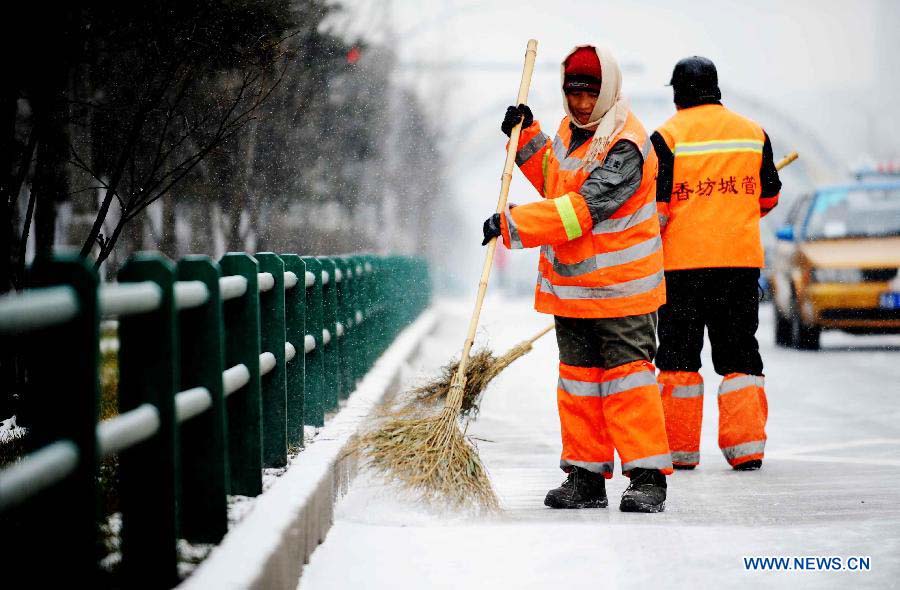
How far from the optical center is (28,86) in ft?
25.2

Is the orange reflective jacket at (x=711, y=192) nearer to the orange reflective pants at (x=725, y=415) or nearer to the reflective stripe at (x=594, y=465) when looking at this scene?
the orange reflective pants at (x=725, y=415)

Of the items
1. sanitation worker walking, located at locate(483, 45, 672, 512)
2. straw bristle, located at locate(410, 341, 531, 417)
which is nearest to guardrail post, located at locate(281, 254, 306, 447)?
straw bristle, located at locate(410, 341, 531, 417)

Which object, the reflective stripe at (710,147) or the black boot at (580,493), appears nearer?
the black boot at (580,493)

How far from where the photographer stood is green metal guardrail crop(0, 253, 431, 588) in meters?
2.76

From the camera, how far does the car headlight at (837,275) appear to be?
14734 millimetres

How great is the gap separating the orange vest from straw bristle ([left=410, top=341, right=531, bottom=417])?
994 millimetres

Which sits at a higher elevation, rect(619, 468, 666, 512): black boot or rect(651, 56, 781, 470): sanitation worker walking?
rect(651, 56, 781, 470): sanitation worker walking

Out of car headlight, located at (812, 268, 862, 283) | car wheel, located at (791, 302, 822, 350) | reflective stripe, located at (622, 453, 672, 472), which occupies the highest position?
car headlight, located at (812, 268, 862, 283)

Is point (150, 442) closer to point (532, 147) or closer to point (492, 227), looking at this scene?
point (492, 227)

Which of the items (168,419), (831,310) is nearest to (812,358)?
(831,310)

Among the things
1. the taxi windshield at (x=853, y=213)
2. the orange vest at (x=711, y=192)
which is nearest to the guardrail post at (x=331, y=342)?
the orange vest at (x=711, y=192)

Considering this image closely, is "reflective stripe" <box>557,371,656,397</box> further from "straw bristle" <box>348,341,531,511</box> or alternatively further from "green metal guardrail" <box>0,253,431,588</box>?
"green metal guardrail" <box>0,253,431,588</box>

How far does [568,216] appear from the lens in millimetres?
5582

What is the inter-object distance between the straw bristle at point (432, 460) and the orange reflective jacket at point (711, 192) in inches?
58.4
